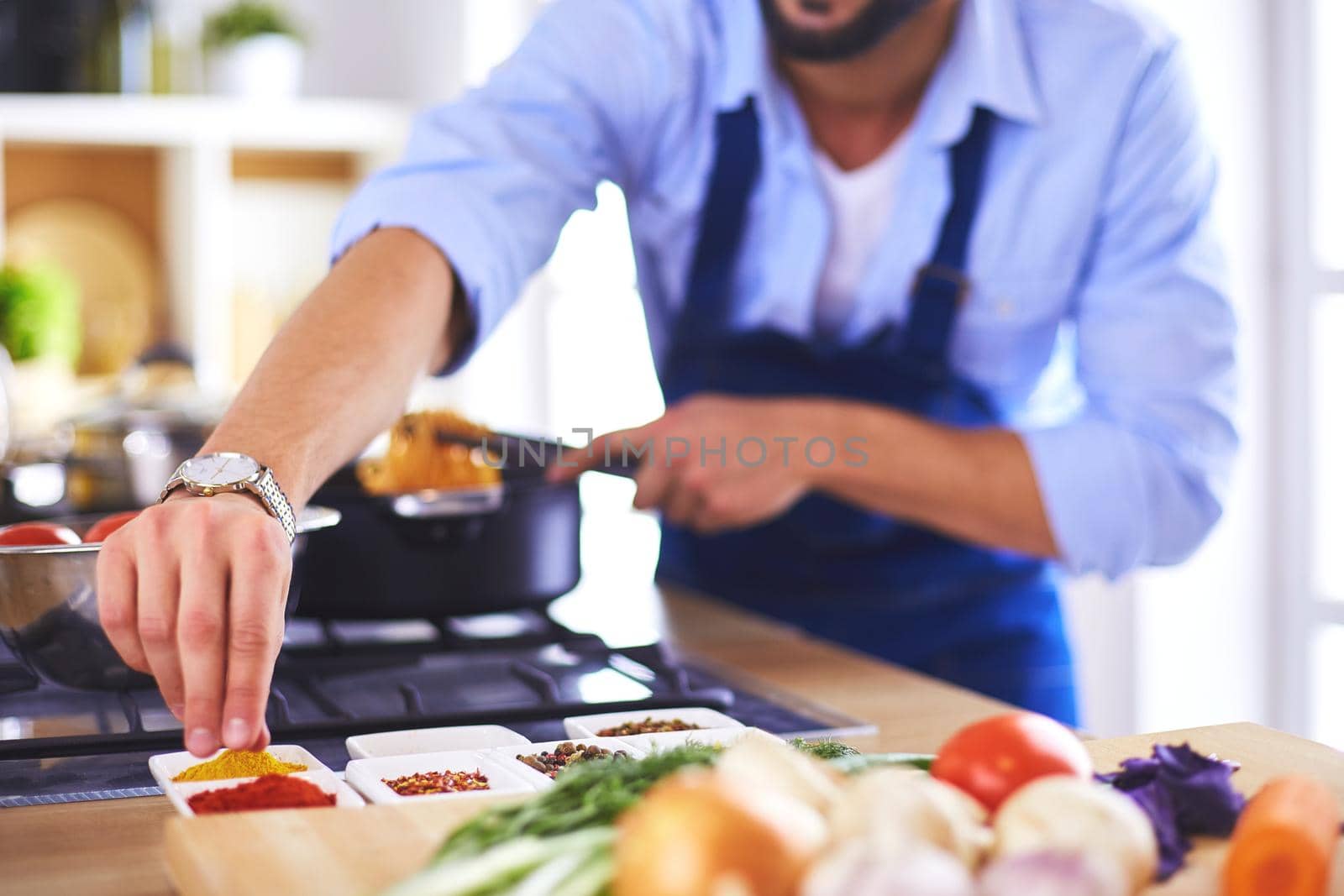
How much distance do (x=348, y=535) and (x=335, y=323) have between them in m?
0.18

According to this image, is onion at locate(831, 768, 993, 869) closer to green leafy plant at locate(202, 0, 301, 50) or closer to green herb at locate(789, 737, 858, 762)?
green herb at locate(789, 737, 858, 762)

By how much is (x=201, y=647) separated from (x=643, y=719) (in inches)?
11.7

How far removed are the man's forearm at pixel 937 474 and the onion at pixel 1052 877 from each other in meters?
0.83

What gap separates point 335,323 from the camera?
1.09 metres

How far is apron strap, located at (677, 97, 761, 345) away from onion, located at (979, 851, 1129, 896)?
104 centimetres

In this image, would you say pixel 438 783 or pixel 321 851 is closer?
pixel 321 851

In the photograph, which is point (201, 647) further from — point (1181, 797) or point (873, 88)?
point (873, 88)

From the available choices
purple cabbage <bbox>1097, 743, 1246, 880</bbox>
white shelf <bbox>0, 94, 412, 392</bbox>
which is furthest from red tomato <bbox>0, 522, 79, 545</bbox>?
white shelf <bbox>0, 94, 412, 392</bbox>

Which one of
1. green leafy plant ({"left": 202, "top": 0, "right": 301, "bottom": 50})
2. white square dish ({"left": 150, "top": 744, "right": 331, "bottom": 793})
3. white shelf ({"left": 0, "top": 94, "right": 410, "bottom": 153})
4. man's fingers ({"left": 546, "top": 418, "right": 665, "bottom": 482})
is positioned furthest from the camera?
green leafy plant ({"left": 202, "top": 0, "right": 301, "bottom": 50})

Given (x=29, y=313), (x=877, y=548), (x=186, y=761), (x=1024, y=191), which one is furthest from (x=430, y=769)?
(x=29, y=313)

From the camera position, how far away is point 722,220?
1513 mm

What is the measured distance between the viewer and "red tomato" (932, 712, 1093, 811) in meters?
0.68

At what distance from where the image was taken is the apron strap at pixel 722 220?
1.48m

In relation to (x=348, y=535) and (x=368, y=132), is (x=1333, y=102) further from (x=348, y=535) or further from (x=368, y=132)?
(x=368, y=132)
